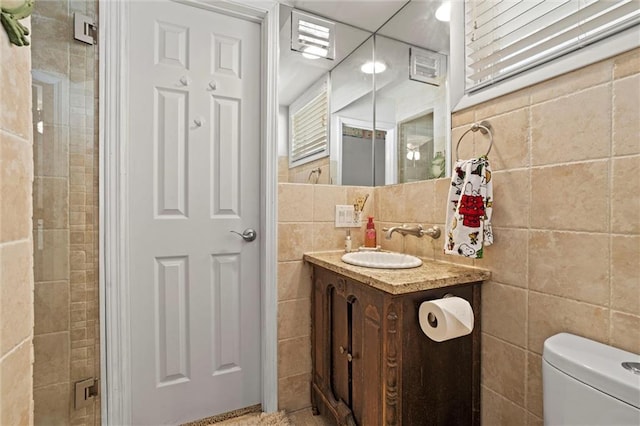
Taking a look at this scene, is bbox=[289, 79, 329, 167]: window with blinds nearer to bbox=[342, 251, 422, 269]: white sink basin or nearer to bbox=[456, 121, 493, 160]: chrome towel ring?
bbox=[342, 251, 422, 269]: white sink basin

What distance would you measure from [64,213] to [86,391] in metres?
0.77

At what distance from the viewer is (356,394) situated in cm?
127

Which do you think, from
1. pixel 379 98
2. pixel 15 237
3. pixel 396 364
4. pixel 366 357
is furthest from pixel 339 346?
pixel 379 98

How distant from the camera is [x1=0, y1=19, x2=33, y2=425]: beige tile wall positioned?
0.48 meters

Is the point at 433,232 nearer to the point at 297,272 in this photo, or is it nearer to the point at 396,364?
the point at 396,364

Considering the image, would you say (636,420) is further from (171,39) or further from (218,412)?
(171,39)

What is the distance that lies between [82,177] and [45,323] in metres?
0.59

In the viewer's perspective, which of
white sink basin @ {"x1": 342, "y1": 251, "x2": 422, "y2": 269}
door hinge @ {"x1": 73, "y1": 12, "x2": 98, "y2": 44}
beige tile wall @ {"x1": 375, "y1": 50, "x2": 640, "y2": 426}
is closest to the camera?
beige tile wall @ {"x1": 375, "y1": 50, "x2": 640, "y2": 426}

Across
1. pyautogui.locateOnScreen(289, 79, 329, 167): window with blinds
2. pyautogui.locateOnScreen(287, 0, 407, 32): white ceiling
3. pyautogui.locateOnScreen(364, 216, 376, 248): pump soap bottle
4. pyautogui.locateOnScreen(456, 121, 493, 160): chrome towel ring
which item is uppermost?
pyautogui.locateOnScreen(287, 0, 407, 32): white ceiling

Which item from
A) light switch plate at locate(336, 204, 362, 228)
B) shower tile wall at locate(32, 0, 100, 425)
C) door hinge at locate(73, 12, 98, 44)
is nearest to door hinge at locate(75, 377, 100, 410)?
shower tile wall at locate(32, 0, 100, 425)

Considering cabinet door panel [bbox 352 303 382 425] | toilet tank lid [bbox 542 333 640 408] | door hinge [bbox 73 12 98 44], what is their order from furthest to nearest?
door hinge [bbox 73 12 98 44]
cabinet door panel [bbox 352 303 382 425]
toilet tank lid [bbox 542 333 640 408]

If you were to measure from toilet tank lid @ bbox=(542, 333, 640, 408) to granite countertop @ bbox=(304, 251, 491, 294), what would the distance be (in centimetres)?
31

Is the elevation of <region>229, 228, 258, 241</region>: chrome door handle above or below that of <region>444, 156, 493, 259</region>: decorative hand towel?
below

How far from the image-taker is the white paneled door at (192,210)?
1.45 metres
